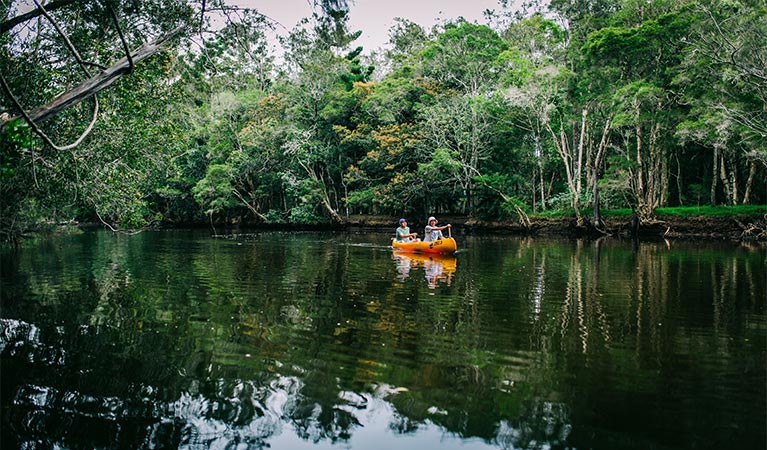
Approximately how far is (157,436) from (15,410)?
1.35 metres

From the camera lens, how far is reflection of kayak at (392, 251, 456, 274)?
14.7 meters

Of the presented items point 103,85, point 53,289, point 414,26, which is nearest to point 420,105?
point 414,26

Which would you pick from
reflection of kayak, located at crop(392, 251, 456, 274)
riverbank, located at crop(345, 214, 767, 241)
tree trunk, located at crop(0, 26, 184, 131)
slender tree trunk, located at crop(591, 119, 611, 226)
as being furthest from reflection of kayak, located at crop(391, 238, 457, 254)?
riverbank, located at crop(345, 214, 767, 241)

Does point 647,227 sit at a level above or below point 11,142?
below

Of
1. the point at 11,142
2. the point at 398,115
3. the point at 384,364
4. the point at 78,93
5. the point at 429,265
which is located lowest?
the point at 384,364

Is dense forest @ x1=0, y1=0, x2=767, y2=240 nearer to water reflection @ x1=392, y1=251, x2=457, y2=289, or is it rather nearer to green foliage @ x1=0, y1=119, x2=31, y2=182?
green foliage @ x1=0, y1=119, x2=31, y2=182

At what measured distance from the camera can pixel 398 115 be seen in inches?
1318

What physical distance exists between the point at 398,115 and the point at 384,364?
29682 mm

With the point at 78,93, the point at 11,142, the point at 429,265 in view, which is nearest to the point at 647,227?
the point at 429,265

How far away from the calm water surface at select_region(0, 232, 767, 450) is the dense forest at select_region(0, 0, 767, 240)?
8.27 feet

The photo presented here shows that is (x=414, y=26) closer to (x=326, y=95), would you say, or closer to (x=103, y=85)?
(x=326, y=95)

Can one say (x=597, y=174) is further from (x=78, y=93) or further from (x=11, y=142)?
(x=11, y=142)

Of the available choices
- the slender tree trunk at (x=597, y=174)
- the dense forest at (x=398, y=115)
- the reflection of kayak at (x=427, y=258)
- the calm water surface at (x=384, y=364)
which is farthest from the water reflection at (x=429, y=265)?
the slender tree trunk at (x=597, y=174)

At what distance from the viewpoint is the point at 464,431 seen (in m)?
3.69
